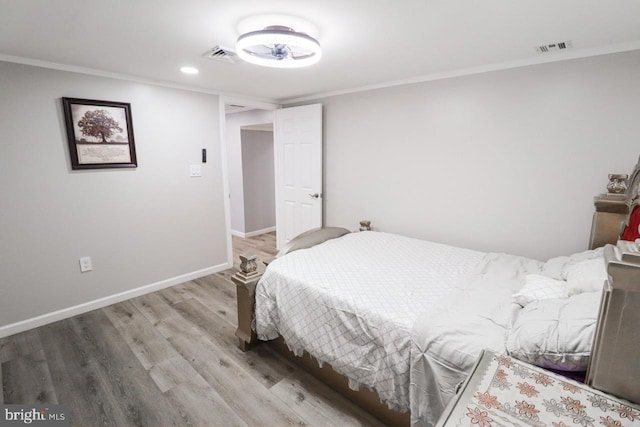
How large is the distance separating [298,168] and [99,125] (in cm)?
210

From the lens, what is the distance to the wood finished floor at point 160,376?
170 centimetres

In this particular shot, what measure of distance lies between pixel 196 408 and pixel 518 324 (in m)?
1.75

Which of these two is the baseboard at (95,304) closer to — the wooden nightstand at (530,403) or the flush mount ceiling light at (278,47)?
the flush mount ceiling light at (278,47)

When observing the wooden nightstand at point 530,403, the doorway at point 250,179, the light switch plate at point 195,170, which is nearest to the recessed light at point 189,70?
the light switch plate at point 195,170

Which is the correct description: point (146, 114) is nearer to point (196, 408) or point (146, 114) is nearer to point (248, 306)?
point (248, 306)

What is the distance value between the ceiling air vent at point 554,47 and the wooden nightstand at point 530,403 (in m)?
2.07

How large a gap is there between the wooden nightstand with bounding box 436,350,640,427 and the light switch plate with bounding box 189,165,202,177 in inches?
126

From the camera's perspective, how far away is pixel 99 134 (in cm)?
267

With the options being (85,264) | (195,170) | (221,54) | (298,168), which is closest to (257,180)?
(298,168)

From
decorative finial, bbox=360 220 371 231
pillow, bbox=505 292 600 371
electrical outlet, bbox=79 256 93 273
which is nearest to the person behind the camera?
pillow, bbox=505 292 600 371

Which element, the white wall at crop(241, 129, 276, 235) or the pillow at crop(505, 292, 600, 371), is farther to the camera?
the white wall at crop(241, 129, 276, 235)

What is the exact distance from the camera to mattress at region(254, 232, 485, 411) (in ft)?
4.91

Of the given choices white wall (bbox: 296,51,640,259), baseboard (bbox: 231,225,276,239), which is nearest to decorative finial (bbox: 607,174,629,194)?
white wall (bbox: 296,51,640,259)

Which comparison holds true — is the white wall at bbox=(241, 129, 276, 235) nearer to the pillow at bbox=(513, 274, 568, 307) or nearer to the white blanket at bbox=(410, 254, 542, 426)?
the white blanket at bbox=(410, 254, 542, 426)
